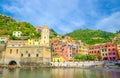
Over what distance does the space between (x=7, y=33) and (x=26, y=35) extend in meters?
8.83

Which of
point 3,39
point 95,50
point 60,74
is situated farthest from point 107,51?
point 3,39

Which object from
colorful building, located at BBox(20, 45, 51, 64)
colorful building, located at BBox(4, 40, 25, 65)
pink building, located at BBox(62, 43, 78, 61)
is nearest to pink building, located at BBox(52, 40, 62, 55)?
pink building, located at BBox(62, 43, 78, 61)

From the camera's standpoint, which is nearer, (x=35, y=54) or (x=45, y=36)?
(x=35, y=54)

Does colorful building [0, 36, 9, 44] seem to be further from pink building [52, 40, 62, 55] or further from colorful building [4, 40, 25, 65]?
pink building [52, 40, 62, 55]

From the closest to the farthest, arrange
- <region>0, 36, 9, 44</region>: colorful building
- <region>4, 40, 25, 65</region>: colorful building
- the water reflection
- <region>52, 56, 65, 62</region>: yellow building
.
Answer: the water reflection → <region>4, 40, 25, 65</region>: colorful building → <region>52, 56, 65, 62</region>: yellow building → <region>0, 36, 9, 44</region>: colorful building

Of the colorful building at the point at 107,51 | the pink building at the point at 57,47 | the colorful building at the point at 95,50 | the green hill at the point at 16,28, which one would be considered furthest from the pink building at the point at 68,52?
the green hill at the point at 16,28

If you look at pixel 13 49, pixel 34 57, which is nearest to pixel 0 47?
pixel 13 49

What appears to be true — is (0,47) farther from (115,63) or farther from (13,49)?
(115,63)

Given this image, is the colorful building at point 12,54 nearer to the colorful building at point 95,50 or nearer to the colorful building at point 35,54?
the colorful building at point 35,54

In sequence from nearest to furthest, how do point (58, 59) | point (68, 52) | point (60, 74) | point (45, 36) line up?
1. point (60, 74)
2. point (58, 59)
3. point (68, 52)
4. point (45, 36)

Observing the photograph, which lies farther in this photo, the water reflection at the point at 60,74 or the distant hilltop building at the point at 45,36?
the distant hilltop building at the point at 45,36

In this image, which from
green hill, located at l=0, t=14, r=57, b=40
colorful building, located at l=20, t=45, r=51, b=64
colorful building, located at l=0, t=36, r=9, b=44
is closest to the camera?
colorful building, located at l=20, t=45, r=51, b=64

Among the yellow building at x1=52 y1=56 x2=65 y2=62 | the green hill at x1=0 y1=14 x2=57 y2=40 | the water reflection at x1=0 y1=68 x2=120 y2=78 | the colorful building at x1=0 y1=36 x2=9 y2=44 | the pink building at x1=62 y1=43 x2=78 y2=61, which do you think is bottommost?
the water reflection at x1=0 y1=68 x2=120 y2=78

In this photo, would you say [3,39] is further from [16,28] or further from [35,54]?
[16,28]
